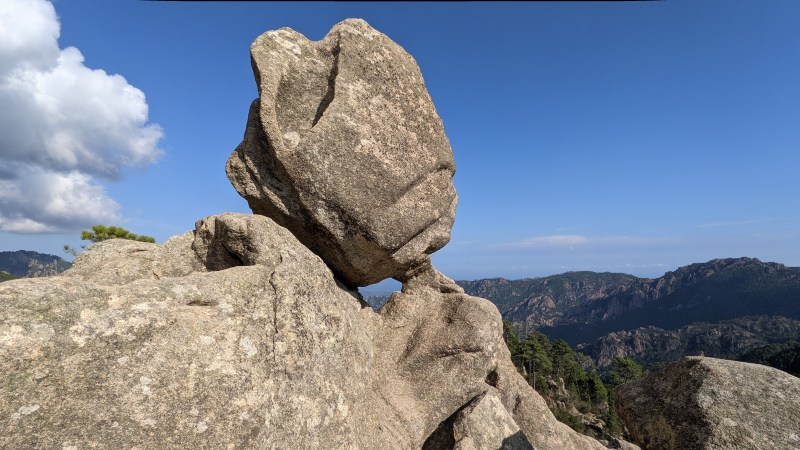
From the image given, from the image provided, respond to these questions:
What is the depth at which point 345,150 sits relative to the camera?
13375mm

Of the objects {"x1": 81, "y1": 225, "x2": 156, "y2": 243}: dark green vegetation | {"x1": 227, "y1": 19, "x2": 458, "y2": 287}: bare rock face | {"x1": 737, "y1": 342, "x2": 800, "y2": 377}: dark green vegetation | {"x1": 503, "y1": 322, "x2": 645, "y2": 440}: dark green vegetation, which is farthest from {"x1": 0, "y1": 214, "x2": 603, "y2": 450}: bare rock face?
{"x1": 737, "y1": 342, "x2": 800, "y2": 377}: dark green vegetation

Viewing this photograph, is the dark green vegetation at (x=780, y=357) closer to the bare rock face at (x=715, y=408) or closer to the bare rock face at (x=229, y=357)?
the bare rock face at (x=715, y=408)

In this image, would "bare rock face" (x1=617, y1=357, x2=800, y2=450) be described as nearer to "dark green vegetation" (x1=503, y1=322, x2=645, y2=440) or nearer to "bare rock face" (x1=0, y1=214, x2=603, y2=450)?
"bare rock face" (x1=0, y1=214, x2=603, y2=450)

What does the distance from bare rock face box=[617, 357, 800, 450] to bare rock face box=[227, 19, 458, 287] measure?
27.1 ft

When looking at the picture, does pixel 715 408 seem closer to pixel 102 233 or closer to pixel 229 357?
pixel 229 357

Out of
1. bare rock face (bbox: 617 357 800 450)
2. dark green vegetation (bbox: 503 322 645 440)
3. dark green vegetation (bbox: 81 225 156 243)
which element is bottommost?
dark green vegetation (bbox: 503 322 645 440)

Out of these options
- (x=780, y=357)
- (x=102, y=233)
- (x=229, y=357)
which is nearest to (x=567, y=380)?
(x=780, y=357)

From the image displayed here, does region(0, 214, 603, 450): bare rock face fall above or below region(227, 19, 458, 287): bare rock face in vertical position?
below

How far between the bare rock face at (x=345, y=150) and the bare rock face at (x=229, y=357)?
1.70 m

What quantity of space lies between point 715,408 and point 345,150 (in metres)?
11.4

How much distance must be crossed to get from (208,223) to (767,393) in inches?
611

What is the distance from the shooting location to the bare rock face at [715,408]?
9.40 metres

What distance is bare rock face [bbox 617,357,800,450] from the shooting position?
370 inches

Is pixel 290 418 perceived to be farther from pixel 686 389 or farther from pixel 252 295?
pixel 686 389
